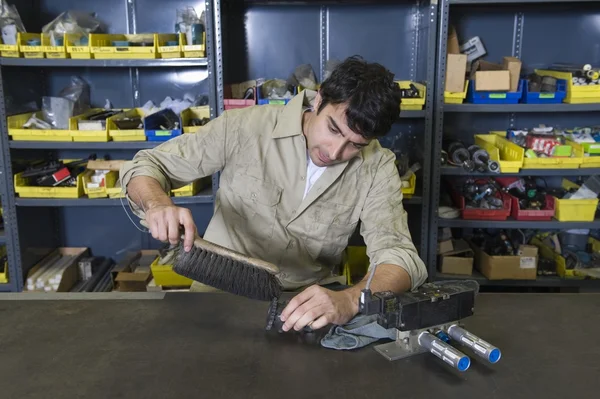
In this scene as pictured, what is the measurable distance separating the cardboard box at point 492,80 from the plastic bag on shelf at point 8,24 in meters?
2.22

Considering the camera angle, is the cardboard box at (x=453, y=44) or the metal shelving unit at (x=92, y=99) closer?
the metal shelving unit at (x=92, y=99)

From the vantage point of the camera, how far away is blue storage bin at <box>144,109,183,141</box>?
8.49ft

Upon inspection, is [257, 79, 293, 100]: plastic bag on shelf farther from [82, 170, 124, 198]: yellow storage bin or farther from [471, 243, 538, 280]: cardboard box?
[471, 243, 538, 280]: cardboard box

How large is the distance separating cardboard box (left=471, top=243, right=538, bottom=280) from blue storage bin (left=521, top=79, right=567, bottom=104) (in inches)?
29.3

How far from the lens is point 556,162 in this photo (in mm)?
2588

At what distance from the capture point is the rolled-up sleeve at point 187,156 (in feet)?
5.14

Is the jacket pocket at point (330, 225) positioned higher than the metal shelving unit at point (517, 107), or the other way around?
the metal shelving unit at point (517, 107)

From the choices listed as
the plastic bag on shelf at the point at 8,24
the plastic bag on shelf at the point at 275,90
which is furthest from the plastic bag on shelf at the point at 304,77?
the plastic bag on shelf at the point at 8,24

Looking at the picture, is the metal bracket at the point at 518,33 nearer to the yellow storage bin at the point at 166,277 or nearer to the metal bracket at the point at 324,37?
the metal bracket at the point at 324,37

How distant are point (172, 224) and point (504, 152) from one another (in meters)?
2.05

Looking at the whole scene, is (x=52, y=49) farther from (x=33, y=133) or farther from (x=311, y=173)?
(x=311, y=173)

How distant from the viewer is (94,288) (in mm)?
2910

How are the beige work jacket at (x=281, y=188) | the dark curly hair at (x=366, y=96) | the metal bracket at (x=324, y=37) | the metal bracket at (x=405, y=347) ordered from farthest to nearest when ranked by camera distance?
the metal bracket at (x=324, y=37) < the beige work jacket at (x=281, y=188) < the dark curly hair at (x=366, y=96) < the metal bracket at (x=405, y=347)

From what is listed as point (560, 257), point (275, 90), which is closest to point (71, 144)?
point (275, 90)
